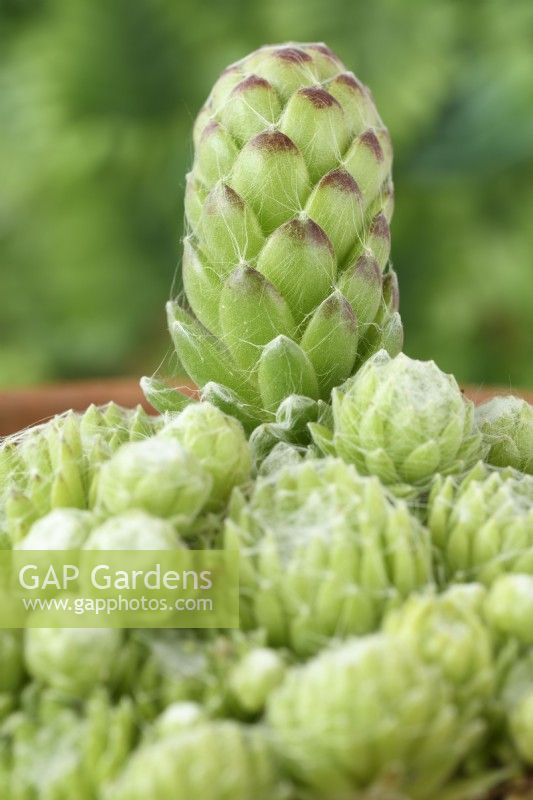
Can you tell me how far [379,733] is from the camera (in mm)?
408

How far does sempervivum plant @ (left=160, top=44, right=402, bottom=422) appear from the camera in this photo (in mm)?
688

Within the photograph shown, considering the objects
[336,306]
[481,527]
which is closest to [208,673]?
[481,527]

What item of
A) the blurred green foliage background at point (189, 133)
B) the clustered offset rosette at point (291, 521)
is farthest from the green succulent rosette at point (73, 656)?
the blurred green foliage background at point (189, 133)

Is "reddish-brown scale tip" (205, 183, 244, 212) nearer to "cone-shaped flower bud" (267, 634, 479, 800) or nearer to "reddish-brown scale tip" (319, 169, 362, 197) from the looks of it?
"reddish-brown scale tip" (319, 169, 362, 197)

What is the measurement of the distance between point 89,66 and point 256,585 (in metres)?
2.17

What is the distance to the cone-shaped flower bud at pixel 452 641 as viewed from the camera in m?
0.45

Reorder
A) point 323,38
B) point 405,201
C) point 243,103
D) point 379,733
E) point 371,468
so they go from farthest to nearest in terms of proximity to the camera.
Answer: point 405,201 → point 323,38 → point 243,103 → point 371,468 → point 379,733

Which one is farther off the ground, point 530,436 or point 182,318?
point 182,318

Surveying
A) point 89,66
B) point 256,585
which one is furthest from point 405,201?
point 256,585

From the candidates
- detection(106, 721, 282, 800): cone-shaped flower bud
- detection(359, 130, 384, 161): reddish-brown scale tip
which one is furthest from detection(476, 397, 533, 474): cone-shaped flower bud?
detection(106, 721, 282, 800): cone-shaped flower bud

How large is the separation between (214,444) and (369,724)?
21cm

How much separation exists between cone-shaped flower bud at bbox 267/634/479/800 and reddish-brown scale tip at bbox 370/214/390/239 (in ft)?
1.21

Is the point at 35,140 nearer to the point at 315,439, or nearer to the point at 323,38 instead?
the point at 323,38

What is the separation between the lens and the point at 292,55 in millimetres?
715
